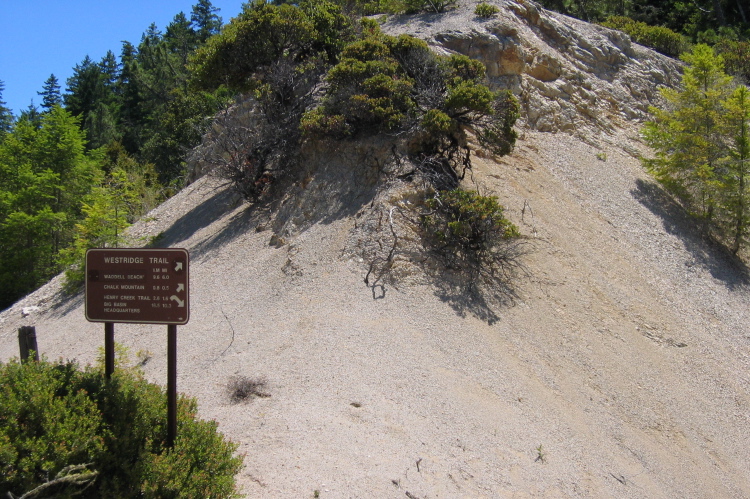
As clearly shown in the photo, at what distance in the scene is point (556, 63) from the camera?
19031 millimetres

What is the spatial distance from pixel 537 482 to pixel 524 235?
22.1ft

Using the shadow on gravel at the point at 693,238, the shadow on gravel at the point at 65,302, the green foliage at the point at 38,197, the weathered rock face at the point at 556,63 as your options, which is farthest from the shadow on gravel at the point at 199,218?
the shadow on gravel at the point at 693,238

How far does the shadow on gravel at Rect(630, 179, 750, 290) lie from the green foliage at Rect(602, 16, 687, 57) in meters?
10.4

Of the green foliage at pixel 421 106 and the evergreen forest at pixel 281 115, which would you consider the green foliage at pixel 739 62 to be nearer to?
the evergreen forest at pixel 281 115

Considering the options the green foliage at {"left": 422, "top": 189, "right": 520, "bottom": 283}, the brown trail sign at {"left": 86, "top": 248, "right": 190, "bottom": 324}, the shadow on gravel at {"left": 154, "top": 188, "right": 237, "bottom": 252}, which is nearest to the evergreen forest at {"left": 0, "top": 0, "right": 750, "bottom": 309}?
the shadow on gravel at {"left": 154, "top": 188, "right": 237, "bottom": 252}

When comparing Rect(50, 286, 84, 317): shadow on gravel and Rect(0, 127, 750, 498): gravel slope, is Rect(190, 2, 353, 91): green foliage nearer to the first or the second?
Rect(0, 127, 750, 498): gravel slope

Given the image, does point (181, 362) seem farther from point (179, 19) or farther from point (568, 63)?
point (179, 19)

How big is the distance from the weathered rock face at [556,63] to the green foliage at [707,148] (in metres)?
2.37

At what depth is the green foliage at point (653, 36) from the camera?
80.3ft

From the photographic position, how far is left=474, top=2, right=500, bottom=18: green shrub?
18916 mm

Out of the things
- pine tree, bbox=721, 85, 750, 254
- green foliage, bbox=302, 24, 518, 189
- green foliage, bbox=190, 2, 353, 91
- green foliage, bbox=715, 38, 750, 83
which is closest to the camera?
green foliage, bbox=302, 24, 518, 189

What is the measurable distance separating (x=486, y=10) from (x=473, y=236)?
441 inches

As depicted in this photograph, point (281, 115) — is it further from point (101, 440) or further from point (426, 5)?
point (101, 440)

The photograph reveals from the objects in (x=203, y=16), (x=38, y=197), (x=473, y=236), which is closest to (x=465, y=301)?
(x=473, y=236)
